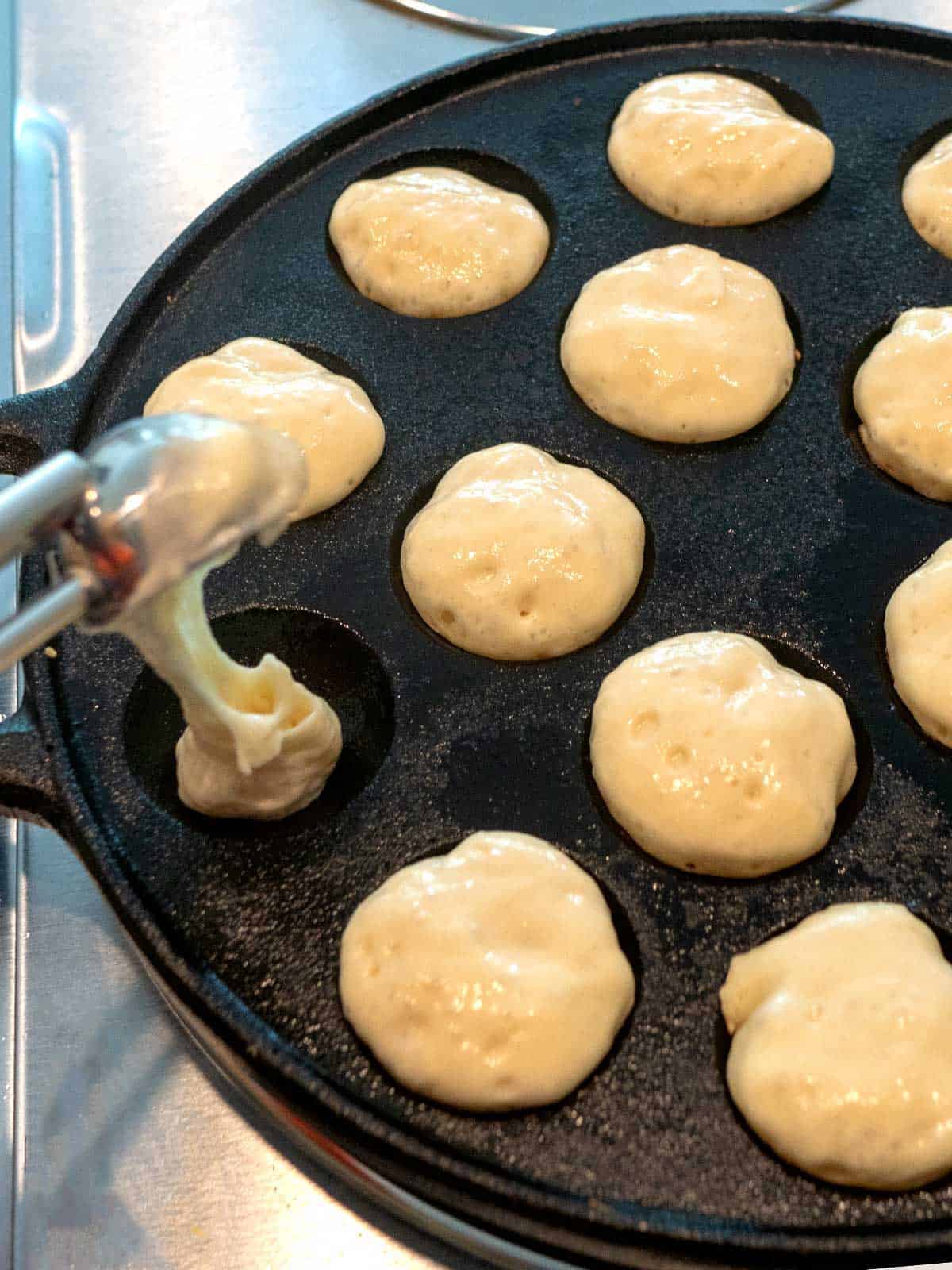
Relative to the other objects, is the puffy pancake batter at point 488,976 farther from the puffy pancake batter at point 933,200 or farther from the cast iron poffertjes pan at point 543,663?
the puffy pancake batter at point 933,200

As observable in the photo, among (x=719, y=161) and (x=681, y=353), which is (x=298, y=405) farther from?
(x=719, y=161)

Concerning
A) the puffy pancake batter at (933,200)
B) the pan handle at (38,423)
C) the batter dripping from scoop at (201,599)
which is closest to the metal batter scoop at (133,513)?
the batter dripping from scoop at (201,599)

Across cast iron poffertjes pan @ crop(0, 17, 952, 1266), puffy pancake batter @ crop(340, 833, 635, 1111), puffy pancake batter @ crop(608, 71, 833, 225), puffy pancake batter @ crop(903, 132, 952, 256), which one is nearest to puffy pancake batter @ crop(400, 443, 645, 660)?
cast iron poffertjes pan @ crop(0, 17, 952, 1266)

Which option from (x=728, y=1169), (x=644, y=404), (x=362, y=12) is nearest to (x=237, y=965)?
(x=728, y=1169)

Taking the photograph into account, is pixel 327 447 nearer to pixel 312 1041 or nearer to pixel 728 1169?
pixel 312 1041

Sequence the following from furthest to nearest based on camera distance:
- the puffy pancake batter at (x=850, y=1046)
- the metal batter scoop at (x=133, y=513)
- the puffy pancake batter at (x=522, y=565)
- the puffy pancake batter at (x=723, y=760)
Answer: the puffy pancake batter at (x=522, y=565) < the puffy pancake batter at (x=723, y=760) < the puffy pancake batter at (x=850, y=1046) < the metal batter scoop at (x=133, y=513)

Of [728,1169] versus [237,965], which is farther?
[237,965]
